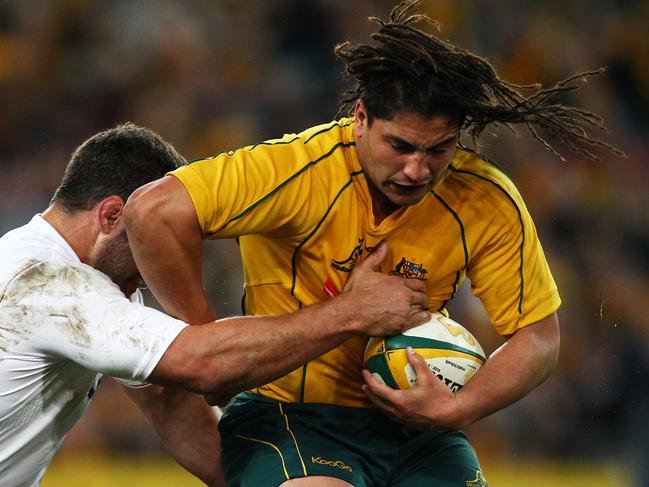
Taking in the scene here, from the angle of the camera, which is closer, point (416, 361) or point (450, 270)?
point (416, 361)

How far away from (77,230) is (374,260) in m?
1.04

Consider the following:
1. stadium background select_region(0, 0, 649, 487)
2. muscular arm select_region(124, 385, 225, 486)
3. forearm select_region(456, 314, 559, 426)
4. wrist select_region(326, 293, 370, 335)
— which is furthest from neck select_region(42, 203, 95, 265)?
stadium background select_region(0, 0, 649, 487)

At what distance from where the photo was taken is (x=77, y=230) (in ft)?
12.7

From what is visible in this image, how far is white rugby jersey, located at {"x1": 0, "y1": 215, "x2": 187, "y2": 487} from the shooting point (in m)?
3.50

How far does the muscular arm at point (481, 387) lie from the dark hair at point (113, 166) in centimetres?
107

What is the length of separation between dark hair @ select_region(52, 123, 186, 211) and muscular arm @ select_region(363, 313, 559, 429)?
3.51 feet

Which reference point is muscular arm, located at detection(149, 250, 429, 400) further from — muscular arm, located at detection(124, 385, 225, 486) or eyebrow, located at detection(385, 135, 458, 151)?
muscular arm, located at detection(124, 385, 225, 486)

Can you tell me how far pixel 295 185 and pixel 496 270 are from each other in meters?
0.80

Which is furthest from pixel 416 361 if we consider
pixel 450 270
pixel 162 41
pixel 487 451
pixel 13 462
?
pixel 162 41

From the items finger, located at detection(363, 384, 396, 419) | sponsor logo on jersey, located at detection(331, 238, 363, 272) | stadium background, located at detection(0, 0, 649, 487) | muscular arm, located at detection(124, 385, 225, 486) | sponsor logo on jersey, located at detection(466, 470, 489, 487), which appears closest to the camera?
finger, located at detection(363, 384, 396, 419)

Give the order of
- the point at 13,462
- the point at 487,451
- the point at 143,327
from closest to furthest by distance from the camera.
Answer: the point at 143,327 → the point at 13,462 → the point at 487,451

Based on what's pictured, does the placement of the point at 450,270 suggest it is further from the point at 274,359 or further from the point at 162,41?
the point at 162,41

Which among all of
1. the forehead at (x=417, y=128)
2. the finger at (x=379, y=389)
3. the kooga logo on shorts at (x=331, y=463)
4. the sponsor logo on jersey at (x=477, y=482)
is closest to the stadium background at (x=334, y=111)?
the sponsor logo on jersey at (x=477, y=482)

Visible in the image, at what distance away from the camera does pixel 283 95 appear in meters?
9.01
